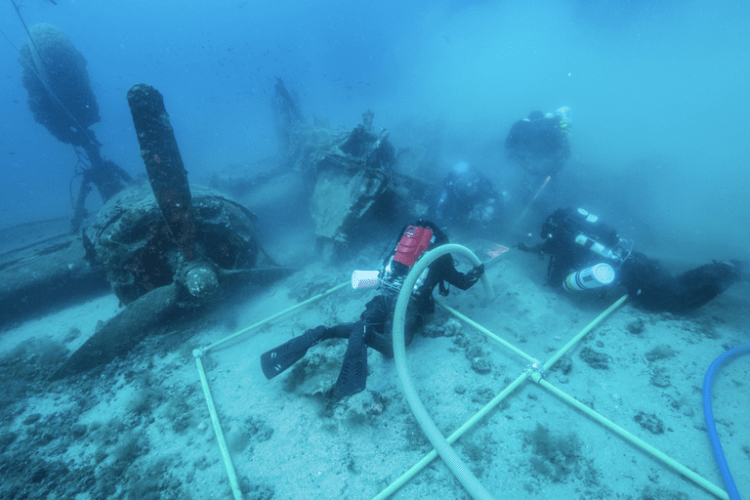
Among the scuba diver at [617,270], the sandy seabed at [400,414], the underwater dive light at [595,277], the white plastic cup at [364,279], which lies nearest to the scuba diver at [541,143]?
the scuba diver at [617,270]

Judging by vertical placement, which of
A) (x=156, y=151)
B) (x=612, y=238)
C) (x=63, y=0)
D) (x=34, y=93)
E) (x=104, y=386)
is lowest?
(x=104, y=386)

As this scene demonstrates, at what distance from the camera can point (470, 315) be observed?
5.04 metres

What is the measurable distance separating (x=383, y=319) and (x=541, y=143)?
8614mm

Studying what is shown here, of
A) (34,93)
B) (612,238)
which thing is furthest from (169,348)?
(34,93)

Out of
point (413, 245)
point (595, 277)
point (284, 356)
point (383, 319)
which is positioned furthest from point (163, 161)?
point (595, 277)

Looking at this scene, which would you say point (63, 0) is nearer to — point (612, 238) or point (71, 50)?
point (71, 50)

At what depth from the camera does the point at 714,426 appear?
110 inches

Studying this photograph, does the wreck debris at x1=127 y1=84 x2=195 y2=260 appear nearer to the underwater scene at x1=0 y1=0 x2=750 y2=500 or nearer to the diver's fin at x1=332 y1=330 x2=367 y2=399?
the underwater scene at x1=0 y1=0 x2=750 y2=500

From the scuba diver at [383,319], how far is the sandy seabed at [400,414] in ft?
1.67

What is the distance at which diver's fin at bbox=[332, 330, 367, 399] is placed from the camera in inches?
122

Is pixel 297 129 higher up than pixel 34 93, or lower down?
lower down

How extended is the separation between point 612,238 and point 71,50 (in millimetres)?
19634

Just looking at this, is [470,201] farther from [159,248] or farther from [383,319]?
[159,248]

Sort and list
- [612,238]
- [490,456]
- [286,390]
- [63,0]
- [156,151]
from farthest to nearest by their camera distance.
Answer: [63,0] < [612,238] < [156,151] < [286,390] < [490,456]
